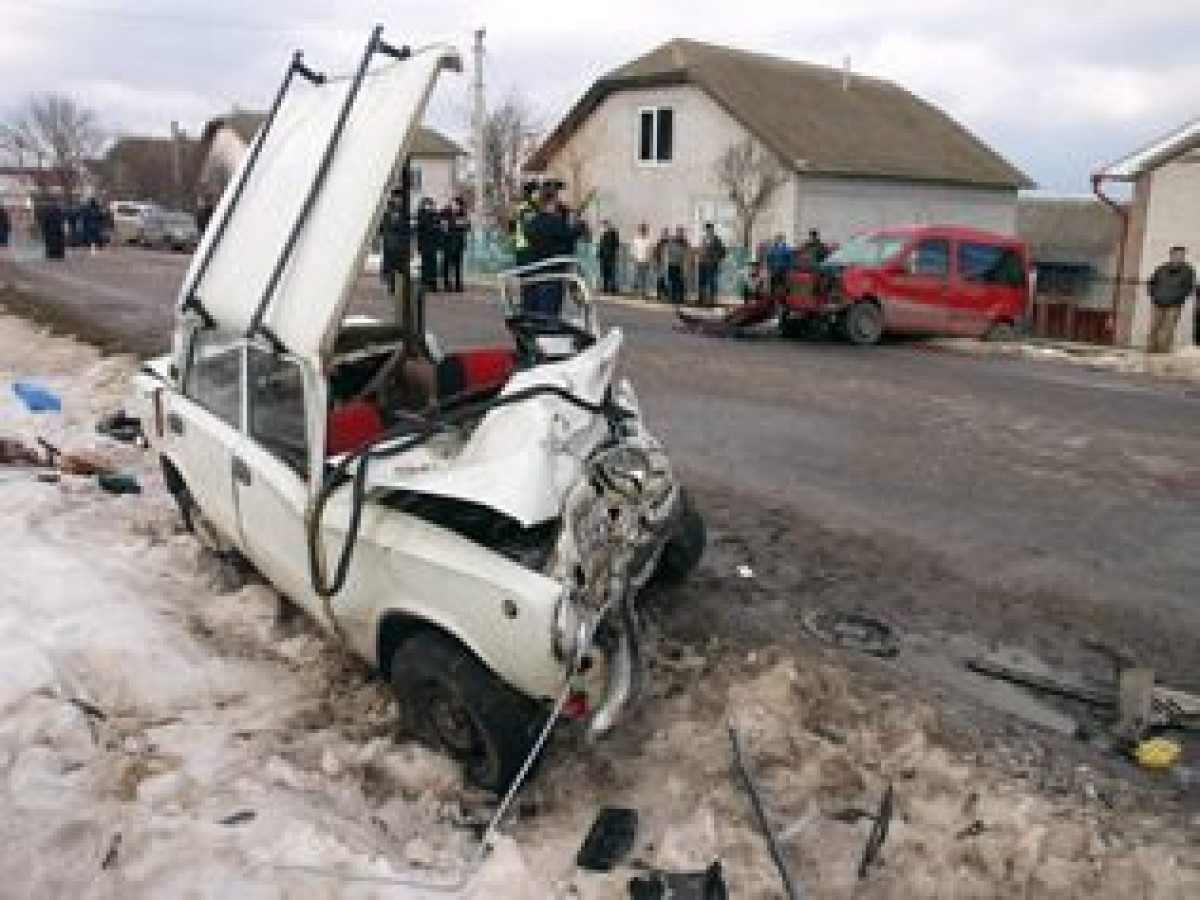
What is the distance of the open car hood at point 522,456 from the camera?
377 cm

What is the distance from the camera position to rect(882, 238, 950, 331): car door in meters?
15.6

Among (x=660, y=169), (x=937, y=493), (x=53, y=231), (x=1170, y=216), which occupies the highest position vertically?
(x=660, y=169)

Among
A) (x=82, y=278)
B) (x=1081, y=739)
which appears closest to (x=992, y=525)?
(x=1081, y=739)

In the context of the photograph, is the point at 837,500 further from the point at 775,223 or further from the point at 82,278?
the point at 775,223

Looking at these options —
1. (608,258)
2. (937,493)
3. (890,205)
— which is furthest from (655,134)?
(937,493)

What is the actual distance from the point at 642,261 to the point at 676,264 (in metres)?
2.60

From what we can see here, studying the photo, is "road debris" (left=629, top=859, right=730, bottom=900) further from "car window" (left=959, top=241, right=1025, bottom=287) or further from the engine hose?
"car window" (left=959, top=241, right=1025, bottom=287)

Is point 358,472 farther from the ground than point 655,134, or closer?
closer

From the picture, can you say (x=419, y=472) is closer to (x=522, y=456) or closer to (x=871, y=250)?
(x=522, y=456)

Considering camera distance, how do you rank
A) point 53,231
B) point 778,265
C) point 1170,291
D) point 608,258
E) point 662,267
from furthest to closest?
1. point 53,231
2. point 608,258
3. point 662,267
4. point 778,265
5. point 1170,291

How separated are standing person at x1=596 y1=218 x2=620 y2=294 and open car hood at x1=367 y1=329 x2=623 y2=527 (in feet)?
67.6

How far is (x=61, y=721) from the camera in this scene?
165 inches

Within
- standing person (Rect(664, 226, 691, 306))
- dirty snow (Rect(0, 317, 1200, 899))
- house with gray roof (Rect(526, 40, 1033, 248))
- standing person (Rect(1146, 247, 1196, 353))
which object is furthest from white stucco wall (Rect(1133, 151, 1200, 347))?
dirty snow (Rect(0, 317, 1200, 899))

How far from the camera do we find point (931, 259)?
15.9 meters
